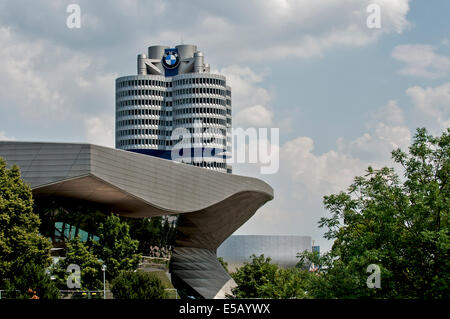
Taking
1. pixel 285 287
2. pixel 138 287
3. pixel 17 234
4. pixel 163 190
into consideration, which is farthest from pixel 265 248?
pixel 17 234

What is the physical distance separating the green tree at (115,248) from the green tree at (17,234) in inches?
288

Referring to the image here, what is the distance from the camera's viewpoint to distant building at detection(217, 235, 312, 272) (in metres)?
130

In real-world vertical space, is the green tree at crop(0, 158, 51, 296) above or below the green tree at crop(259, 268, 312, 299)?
above

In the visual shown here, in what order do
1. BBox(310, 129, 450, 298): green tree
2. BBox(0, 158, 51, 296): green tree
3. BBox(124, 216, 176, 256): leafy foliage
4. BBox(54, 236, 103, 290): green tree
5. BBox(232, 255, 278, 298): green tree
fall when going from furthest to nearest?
1. BBox(124, 216, 176, 256): leafy foliage
2. BBox(232, 255, 278, 298): green tree
3. BBox(54, 236, 103, 290): green tree
4. BBox(0, 158, 51, 296): green tree
5. BBox(310, 129, 450, 298): green tree

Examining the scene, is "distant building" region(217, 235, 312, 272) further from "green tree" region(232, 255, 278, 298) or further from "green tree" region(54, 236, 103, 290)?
"green tree" region(54, 236, 103, 290)

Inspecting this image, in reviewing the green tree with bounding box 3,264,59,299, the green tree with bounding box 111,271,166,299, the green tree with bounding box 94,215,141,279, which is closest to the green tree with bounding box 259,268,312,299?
the green tree with bounding box 111,271,166,299

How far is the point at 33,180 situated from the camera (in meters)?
53.2

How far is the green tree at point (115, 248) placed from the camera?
5353 centimetres

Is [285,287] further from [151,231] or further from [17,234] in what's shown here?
[151,231]

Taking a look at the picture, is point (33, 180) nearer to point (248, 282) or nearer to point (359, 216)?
point (248, 282)

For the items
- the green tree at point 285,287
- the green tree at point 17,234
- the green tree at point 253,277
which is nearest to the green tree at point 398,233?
the green tree at point 285,287

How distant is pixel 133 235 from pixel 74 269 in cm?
1489

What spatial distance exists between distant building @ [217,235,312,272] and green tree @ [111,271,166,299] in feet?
278
